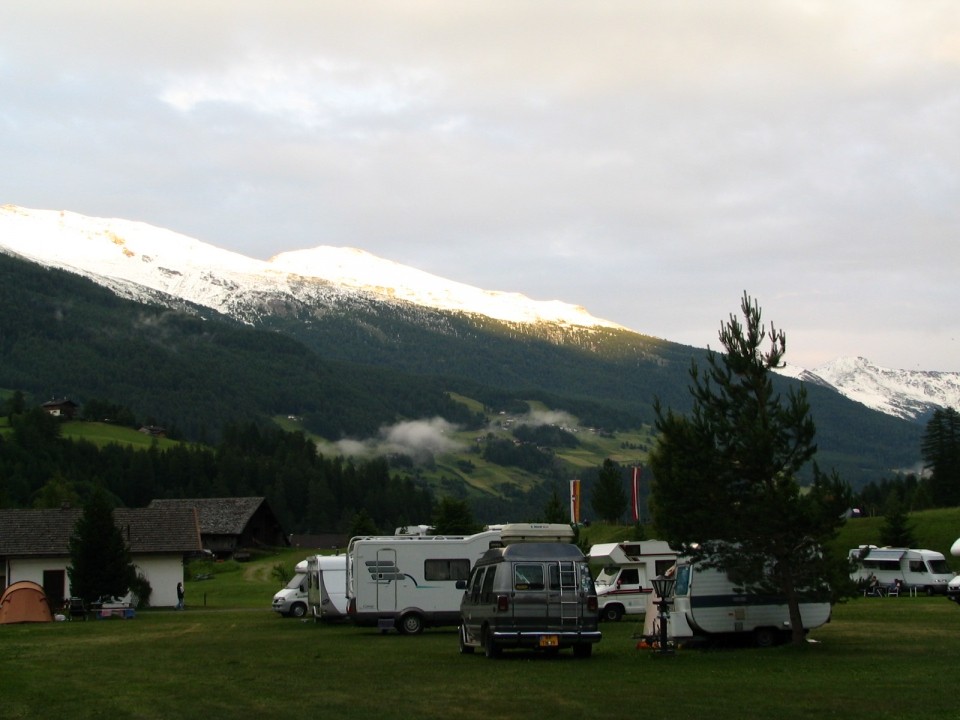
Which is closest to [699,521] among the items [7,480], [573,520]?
[573,520]

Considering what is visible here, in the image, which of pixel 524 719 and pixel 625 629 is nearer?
pixel 524 719

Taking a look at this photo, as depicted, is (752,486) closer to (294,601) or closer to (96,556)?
(294,601)

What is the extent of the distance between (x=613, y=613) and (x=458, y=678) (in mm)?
22539

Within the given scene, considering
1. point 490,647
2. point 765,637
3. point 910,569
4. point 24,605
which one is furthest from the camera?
point 910,569

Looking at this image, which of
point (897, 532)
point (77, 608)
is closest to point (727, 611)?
point (77, 608)

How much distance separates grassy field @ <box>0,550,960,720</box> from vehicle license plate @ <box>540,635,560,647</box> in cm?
43

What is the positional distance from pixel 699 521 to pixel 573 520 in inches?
2531

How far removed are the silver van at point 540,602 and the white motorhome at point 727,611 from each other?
3.33m

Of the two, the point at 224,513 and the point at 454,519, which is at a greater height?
the point at 224,513

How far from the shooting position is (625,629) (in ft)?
123

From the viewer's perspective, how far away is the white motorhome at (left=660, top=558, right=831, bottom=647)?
28234 millimetres

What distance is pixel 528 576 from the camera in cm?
2553

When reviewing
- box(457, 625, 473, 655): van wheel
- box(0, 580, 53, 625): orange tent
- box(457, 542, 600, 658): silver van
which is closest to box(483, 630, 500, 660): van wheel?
box(457, 542, 600, 658): silver van

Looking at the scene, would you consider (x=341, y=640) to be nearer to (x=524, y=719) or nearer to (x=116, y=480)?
(x=524, y=719)
